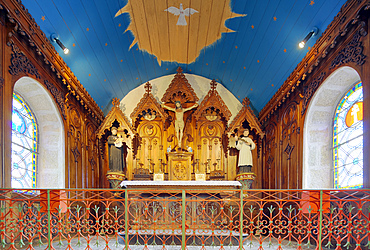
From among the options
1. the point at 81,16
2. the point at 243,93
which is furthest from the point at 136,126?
the point at 81,16

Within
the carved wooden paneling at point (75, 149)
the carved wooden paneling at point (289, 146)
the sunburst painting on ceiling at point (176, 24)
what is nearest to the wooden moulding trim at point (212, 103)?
the sunburst painting on ceiling at point (176, 24)

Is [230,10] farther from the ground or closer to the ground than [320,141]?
farther from the ground

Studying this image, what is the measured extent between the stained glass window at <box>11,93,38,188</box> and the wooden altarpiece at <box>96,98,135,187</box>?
85.4 inches

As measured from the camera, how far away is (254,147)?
8.94 metres

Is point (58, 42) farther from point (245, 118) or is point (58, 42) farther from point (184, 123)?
point (245, 118)

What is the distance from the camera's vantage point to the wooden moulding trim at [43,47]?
498 cm

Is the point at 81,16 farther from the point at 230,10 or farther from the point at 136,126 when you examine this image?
the point at 136,126

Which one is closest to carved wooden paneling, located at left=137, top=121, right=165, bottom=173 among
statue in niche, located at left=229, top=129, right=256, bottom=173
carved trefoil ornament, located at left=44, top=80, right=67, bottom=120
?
statue in niche, located at left=229, top=129, right=256, bottom=173

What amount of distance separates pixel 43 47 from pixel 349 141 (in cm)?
590

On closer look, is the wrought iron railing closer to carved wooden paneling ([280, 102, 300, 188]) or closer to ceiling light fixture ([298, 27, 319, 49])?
carved wooden paneling ([280, 102, 300, 188])

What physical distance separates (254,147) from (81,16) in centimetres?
539

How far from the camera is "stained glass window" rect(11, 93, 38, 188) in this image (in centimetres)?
620

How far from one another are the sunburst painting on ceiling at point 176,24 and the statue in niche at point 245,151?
267 cm

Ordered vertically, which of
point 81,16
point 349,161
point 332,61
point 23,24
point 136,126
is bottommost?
point 349,161
